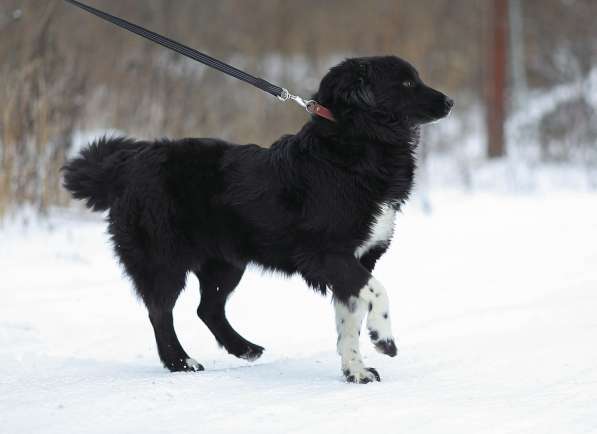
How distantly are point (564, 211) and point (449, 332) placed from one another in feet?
14.5

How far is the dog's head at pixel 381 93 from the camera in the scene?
11.9ft

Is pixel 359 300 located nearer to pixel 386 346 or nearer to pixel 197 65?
pixel 386 346

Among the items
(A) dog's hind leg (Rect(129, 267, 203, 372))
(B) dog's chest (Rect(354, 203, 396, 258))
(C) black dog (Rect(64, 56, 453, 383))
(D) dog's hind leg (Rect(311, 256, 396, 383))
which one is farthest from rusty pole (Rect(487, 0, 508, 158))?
(D) dog's hind leg (Rect(311, 256, 396, 383))

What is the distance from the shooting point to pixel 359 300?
11.4 ft

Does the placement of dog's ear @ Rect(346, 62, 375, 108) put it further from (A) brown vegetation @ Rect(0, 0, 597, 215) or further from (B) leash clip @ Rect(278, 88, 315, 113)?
(A) brown vegetation @ Rect(0, 0, 597, 215)

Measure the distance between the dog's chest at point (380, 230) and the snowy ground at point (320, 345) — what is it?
549 millimetres

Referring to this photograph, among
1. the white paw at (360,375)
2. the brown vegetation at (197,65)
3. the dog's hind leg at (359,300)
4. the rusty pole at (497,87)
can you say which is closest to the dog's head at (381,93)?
the dog's hind leg at (359,300)

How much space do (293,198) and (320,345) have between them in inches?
43.3

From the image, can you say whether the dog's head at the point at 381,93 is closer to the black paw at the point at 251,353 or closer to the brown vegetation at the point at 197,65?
the black paw at the point at 251,353

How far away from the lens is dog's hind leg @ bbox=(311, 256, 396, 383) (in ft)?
11.2

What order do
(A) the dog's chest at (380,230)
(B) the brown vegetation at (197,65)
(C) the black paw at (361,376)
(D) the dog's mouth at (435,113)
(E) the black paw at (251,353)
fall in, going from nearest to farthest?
(C) the black paw at (361,376), (A) the dog's chest at (380,230), (D) the dog's mouth at (435,113), (E) the black paw at (251,353), (B) the brown vegetation at (197,65)

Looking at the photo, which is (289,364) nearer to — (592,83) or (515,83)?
(592,83)

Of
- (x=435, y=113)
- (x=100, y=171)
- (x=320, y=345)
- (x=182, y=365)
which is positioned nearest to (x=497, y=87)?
(x=320, y=345)

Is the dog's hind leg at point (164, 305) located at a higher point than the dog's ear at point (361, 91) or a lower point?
lower
